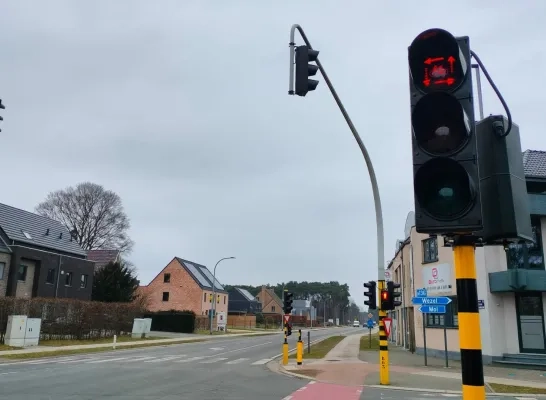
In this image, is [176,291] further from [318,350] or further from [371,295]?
[371,295]

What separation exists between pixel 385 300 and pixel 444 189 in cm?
1195

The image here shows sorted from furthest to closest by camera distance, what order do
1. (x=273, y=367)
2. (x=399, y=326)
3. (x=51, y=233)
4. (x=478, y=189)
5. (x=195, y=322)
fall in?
(x=195, y=322) < (x=51, y=233) < (x=399, y=326) < (x=273, y=367) < (x=478, y=189)

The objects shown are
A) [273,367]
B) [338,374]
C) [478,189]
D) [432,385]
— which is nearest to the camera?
[478,189]

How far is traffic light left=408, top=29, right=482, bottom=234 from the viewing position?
299 centimetres

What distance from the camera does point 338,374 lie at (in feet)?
57.0

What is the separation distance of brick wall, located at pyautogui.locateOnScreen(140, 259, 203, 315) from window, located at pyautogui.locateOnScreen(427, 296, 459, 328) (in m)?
45.2

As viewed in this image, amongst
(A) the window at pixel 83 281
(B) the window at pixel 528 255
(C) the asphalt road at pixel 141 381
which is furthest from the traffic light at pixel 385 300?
(A) the window at pixel 83 281

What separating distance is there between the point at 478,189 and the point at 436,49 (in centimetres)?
99

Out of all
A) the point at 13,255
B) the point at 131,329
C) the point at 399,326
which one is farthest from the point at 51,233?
the point at 399,326

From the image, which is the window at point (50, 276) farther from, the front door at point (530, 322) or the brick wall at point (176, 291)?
the front door at point (530, 322)

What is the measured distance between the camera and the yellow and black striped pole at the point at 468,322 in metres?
2.78

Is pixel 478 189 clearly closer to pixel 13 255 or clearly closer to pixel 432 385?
pixel 432 385

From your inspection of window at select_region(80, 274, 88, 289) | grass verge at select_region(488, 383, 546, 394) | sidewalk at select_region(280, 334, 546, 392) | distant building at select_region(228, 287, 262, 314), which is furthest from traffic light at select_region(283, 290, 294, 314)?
distant building at select_region(228, 287, 262, 314)

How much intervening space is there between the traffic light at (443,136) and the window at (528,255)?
2076 centimetres
